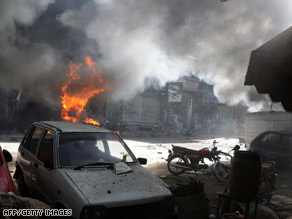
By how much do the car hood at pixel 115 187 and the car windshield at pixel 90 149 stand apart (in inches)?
10.0

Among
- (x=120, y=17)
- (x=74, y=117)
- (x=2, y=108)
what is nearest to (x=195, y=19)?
(x=120, y=17)

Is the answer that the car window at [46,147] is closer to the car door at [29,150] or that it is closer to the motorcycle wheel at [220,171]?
the car door at [29,150]

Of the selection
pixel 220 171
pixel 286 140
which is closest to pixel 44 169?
pixel 220 171

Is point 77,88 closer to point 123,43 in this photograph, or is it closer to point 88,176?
point 123,43

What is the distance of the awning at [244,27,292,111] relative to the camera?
2.47m

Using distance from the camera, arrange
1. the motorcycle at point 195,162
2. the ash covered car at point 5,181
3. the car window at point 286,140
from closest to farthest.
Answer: the ash covered car at point 5,181, the motorcycle at point 195,162, the car window at point 286,140

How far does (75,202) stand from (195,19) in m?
11.8

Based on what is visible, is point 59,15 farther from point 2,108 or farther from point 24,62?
point 2,108

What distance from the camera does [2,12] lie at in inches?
520

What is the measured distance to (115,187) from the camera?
9.78 feet

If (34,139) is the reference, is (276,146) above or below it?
below

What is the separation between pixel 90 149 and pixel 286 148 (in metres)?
7.32

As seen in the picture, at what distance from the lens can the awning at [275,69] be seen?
8.12 ft

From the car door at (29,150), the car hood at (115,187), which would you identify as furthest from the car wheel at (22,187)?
the car hood at (115,187)
